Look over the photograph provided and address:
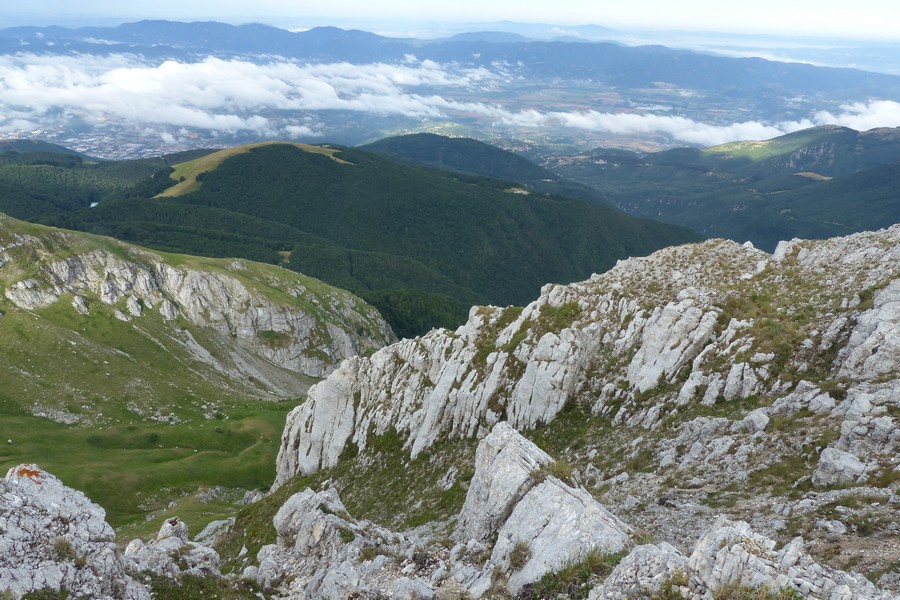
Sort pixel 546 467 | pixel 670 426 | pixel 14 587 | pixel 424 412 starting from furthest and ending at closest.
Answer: pixel 424 412 → pixel 670 426 → pixel 546 467 → pixel 14 587

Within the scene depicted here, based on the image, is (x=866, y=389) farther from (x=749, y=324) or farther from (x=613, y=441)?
(x=613, y=441)

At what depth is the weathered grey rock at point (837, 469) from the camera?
25.2 m

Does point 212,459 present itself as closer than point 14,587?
No

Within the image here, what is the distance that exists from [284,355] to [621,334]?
148 metres

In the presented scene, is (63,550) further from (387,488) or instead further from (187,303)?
(187,303)

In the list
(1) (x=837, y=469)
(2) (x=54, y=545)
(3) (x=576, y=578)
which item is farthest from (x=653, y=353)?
(2) (x=54, y=545)

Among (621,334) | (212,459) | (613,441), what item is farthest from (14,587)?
(212,459)

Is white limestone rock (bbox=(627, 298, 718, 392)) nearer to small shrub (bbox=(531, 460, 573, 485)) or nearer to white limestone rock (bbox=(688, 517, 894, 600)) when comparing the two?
small shrub (bbox=(531, 460, 573, 485))

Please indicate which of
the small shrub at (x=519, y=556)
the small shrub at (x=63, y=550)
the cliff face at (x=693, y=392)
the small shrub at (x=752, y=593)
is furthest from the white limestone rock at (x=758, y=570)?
the small shrub at (x=63, y=550)

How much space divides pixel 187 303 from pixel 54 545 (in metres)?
163

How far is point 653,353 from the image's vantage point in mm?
45094

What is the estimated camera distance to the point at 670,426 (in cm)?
3800

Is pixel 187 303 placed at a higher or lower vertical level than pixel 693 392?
lower

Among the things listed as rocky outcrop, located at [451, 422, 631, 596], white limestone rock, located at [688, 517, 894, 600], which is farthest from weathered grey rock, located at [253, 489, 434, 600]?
white limestone rock, located at [688, 517, 894, 600]
